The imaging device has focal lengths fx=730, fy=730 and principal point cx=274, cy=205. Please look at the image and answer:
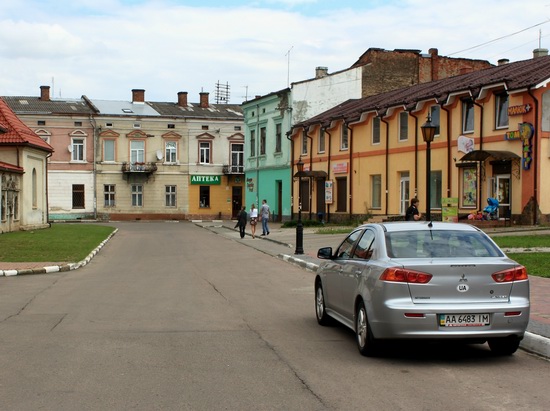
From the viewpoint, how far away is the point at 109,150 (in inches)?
2569

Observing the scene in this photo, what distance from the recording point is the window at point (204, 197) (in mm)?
68250

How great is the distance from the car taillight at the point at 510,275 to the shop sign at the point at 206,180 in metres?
60.3

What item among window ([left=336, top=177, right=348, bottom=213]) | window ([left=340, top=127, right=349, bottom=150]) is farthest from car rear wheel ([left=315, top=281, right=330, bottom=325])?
window ([left=340, top=127, right=349, bottom=150])

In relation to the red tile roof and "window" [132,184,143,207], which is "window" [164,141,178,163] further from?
the red tile roof

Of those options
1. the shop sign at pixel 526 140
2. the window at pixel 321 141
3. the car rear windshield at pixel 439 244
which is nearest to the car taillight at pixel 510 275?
the car rear windshield at pixel 439 244

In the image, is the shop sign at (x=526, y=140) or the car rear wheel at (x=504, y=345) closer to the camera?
the car rear wheel at (x=504, y=345)

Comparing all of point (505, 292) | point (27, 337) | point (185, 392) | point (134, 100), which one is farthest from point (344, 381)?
point (134, 100)

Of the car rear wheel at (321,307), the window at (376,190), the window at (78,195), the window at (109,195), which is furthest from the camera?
the window at (109,195)

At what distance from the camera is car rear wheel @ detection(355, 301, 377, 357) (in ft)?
26.9

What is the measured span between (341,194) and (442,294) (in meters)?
36.9

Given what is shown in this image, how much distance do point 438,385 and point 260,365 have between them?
76.4 inches

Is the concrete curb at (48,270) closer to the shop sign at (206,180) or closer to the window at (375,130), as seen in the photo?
the window at (375,130)

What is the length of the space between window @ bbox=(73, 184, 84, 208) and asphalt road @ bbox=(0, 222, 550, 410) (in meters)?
52.0

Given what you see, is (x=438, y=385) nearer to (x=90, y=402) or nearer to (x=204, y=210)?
(x=90, y=402)
